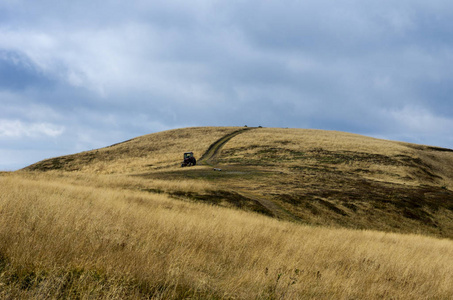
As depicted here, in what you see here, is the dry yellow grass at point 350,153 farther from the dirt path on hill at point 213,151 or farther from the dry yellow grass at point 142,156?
the dry yellow grass at point 142,156

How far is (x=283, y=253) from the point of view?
7.71 metres

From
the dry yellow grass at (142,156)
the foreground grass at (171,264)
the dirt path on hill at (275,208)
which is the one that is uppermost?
the dry yellow grass at (142,156)

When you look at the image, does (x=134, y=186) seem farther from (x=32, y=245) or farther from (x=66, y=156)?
(x=66, y=156)

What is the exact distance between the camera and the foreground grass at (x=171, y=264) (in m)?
4.32

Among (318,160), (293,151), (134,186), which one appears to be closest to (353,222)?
(134,186)

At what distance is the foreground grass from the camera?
4.32m

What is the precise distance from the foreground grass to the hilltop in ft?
44.4

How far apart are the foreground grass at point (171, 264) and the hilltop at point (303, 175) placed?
13.5 meters

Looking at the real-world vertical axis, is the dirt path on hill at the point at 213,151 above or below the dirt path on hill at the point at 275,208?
above

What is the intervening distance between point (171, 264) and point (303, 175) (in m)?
36.3

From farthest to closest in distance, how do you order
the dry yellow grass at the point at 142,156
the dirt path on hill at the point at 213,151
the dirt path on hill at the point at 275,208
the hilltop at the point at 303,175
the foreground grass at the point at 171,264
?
the dry yellow grass at the point at 142,156 → the dirt path on hill at the point at 213,151 → the hilltop at the point at 303,175 → the dirt path on hill at the point at 275,208 → the foreground grass at the point at 171,264

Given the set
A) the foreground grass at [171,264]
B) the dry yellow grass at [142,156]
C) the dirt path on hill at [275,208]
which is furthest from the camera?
the dry yellow grass at [142,156]

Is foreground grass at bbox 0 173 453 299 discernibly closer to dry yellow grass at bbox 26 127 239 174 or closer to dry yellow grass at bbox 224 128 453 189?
dry yellow grass at bbox 224 128 453 189

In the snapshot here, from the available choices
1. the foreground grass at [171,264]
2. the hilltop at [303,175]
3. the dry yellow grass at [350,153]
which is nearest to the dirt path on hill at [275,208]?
the hilltop at [303,175]
